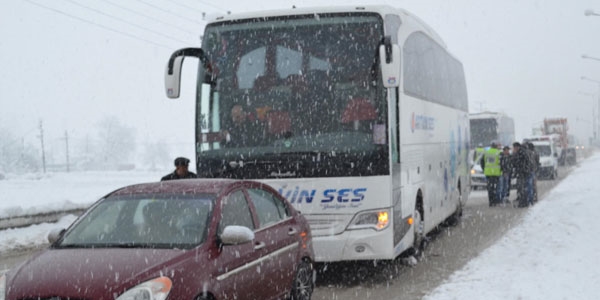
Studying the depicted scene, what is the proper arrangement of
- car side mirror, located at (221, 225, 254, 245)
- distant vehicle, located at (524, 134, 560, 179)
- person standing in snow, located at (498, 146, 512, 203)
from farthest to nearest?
distant vehicle, located at (524, 134, 560, 179)
person standing in snow, located at (498, 146, 512, 203)
car side mirror, located at (221, 225, 254, 245)

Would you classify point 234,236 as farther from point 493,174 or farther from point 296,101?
point 493,174

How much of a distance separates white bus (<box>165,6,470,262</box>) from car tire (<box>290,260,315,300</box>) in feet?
5.04

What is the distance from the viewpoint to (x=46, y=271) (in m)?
5.69

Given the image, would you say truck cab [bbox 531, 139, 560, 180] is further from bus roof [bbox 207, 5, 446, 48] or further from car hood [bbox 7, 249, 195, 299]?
car hood [bbox 7, 249, 195, 299]

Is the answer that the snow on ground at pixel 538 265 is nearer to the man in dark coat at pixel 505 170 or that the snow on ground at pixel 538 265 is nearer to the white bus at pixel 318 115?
the white bus at pixel 318 115

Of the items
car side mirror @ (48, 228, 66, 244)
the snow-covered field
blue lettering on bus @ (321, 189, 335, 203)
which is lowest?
the snow-covered field

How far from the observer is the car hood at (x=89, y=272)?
5.34 metres

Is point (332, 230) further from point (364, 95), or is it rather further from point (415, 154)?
point (415, 154)

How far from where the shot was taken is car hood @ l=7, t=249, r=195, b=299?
5.34 metres

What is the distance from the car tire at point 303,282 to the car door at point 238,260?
0.93 meters

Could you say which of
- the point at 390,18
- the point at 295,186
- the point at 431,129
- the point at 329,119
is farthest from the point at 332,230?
the point at 431,129

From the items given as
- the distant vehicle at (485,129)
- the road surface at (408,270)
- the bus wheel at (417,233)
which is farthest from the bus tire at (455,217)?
the distant vehicle at (485,129)

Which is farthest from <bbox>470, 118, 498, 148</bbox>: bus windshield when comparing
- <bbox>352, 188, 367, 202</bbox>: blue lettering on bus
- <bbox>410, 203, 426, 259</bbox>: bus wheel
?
<bbox>352, 188, 367, 202</bbox>: blue lettering on bus

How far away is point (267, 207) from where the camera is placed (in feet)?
25.2
